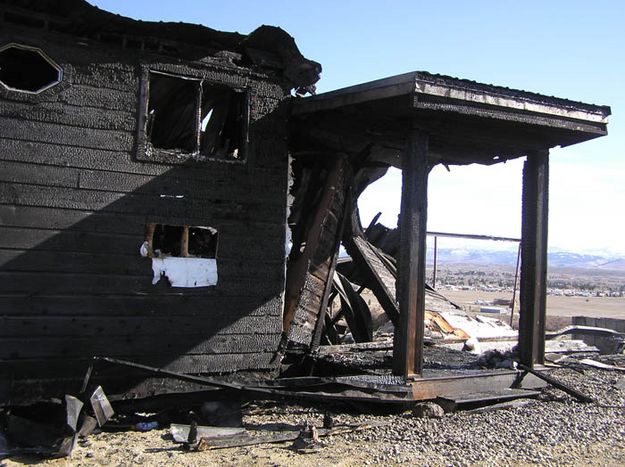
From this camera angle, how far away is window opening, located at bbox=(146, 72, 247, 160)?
7750 mm

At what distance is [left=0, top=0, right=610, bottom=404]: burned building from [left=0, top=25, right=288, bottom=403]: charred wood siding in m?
Result: 0.02

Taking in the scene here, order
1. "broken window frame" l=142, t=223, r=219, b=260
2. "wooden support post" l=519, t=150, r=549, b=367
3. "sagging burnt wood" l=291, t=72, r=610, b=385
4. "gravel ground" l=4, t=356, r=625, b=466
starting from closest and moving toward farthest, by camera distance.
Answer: "gravel ground" l=4, t=356, r=625, b=466, "sagging burnt wood" l=291, t=72, r=610, b=385, "broken window frame" l=142, t=223, r=219, b=260, "wooden support post" l=519, t=150, r=549, b=367

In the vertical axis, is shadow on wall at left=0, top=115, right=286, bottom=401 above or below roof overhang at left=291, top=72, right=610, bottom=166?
below

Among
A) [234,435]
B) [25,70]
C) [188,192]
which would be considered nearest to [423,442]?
[234,435]

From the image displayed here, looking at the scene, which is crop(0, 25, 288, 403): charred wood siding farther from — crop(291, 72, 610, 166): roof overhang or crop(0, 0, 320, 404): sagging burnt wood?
crop(291, 72, 610, 166): roof overhang

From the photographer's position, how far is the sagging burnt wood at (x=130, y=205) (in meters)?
6.56

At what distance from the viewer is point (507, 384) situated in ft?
26.8

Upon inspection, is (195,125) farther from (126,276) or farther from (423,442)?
(423,442)

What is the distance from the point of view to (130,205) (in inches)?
276

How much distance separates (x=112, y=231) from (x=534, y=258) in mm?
5540

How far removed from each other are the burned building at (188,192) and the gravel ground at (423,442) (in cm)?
53

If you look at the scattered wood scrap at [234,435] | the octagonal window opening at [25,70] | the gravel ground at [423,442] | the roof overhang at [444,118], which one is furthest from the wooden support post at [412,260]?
the octagonal window opening at [25,70]

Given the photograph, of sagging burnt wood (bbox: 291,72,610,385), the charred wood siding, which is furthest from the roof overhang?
the charred wood siding

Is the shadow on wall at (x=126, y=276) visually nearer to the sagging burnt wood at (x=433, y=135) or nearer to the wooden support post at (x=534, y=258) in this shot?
the sagging burnt wood at (x=433, y=135)
